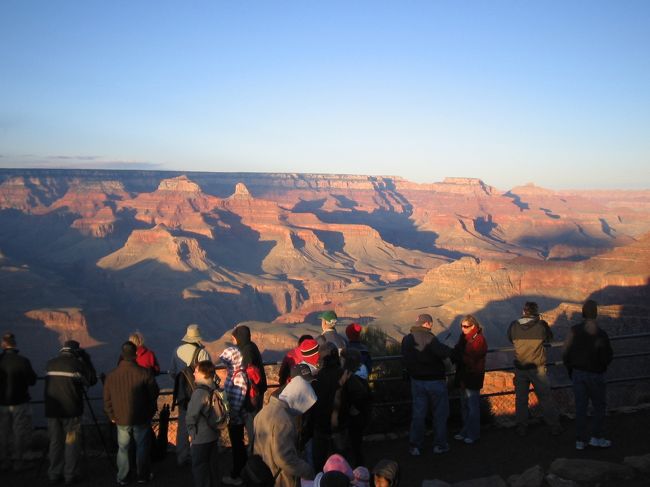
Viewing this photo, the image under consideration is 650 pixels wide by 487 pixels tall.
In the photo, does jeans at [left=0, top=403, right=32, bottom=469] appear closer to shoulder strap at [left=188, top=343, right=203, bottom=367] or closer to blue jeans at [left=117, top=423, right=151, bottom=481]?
blue jeans at [left=117, top=423, right=151, bottom=481]

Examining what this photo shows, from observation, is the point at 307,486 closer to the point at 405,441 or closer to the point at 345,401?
the point at 345,401

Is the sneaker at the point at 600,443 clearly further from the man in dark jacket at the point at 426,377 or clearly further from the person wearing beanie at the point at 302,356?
the person wearing beanie at the point at 302,356

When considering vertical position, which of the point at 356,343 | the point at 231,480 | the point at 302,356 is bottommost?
the point at 231,480

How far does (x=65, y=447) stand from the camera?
7.27m

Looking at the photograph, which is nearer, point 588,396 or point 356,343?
point 588,396

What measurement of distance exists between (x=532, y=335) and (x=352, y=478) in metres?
4.33

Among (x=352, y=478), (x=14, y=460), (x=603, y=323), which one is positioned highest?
(x=352, y=478)

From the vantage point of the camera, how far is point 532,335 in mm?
7941

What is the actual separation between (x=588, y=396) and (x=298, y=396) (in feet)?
13.8

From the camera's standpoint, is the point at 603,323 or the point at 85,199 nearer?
the point at 603,323

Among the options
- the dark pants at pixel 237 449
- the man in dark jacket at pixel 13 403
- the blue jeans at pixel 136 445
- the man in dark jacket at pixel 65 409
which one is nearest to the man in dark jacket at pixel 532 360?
the dark pants at pixel 237 449

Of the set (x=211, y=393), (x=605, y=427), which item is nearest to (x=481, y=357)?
(x=605, y=427)

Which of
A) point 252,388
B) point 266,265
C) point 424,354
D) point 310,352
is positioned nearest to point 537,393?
point 424,354

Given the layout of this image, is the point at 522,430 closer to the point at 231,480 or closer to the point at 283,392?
the point at 231,480
